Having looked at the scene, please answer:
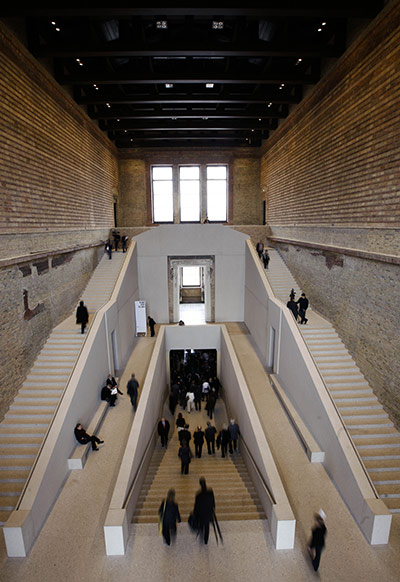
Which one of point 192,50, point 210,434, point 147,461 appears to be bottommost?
point 147,461

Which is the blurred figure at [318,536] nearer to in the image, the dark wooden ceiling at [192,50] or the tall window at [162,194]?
the dark wooden ceiling at [192,50]

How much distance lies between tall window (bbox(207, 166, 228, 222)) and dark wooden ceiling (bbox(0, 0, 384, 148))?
561cm

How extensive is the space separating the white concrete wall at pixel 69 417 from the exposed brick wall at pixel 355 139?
7.78 metres

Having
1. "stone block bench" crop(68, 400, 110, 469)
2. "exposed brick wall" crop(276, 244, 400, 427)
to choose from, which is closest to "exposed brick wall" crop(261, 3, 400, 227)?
"exposed brick wall" crop(276, 244, 400, 427)

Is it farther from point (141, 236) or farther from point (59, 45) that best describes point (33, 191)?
point (141, 236)

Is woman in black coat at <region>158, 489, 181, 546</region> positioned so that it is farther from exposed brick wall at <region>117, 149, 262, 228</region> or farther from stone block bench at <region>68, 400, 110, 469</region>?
exposed brick wall at <region>117, 149, 262, 228</region>

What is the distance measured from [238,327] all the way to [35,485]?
1128 centimetres

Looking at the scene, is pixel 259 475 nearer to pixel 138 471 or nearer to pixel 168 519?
pixel 168 519

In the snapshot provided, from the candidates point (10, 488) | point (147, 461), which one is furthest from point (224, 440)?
point (10, 488)

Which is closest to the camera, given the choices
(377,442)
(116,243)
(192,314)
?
(377,442)

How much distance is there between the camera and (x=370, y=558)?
16.7ft

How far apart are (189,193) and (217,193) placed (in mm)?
1791

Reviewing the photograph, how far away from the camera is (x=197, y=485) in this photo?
7605 millimetres

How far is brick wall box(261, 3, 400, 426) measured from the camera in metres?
7.29
